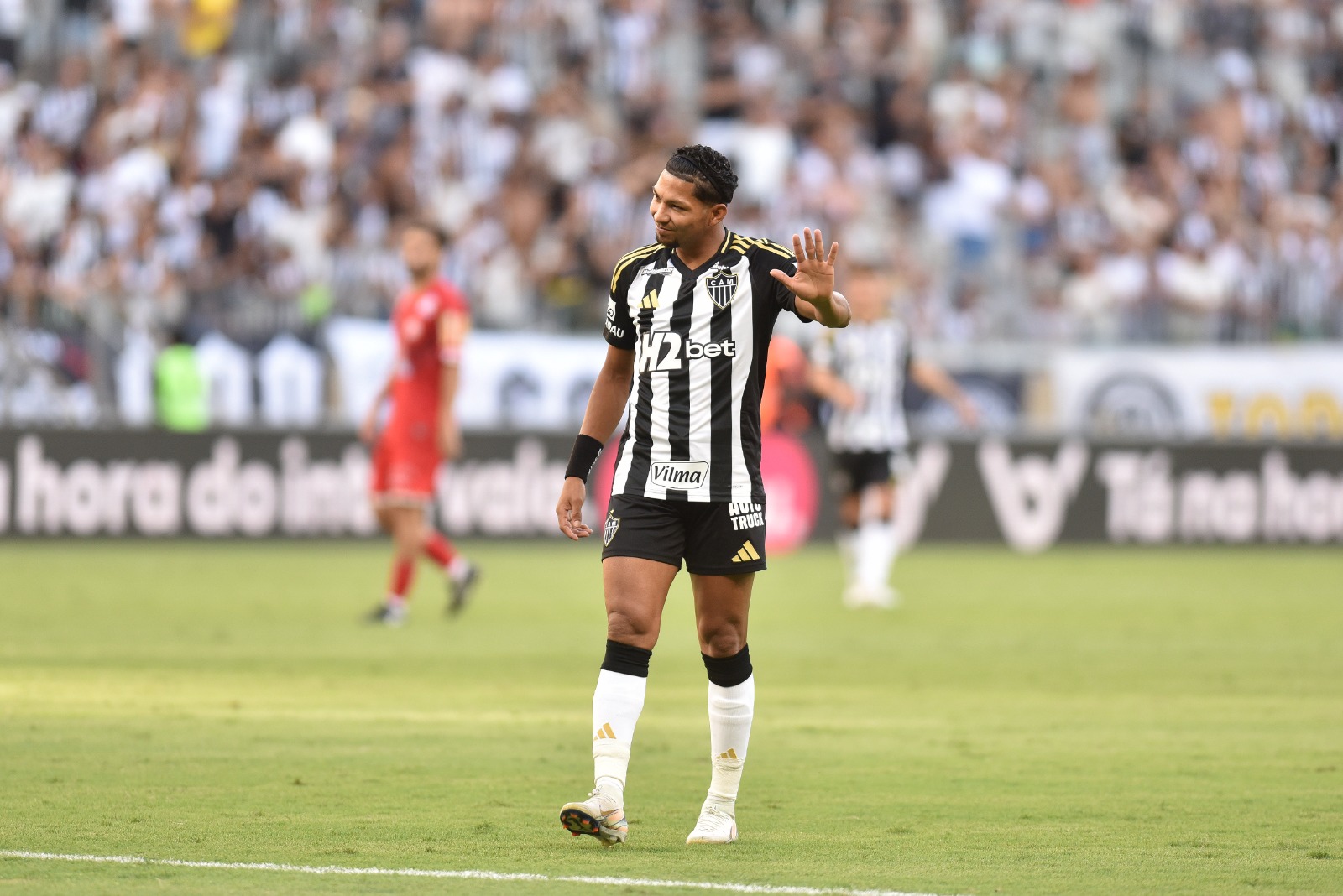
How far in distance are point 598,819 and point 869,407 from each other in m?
10.1

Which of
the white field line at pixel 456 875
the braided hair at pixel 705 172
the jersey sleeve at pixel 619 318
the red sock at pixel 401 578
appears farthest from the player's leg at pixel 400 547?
the white field line at pixel 456 875

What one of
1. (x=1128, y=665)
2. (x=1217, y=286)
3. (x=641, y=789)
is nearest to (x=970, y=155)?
(x=1217, y=286)

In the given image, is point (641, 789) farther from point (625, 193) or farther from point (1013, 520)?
point (625, 193)

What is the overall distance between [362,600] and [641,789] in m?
8.20

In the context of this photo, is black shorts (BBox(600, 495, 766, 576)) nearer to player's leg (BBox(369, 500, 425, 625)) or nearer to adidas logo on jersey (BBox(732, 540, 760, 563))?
adidas logo on jersey (BBox(732, 540, 760, 563))

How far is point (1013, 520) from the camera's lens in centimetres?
2205

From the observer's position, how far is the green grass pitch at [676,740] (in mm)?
6277

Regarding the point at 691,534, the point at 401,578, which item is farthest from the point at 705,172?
the point at 401,578

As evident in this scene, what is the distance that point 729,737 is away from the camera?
681cm

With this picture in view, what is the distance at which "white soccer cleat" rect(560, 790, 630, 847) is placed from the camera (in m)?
6.23

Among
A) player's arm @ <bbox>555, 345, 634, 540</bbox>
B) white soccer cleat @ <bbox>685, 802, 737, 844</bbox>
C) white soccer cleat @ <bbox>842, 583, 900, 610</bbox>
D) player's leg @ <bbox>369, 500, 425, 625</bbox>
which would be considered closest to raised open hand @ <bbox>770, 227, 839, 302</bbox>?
player's arm @ <bbox>555, 345, 634, 540</bbox>

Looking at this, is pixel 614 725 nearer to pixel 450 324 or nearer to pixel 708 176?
pixel 708 176

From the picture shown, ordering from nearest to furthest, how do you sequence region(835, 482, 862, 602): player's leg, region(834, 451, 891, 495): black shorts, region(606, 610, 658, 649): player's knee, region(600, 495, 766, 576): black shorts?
region(606, 610, 658, 649): player's knee → region(600, 495, 766, 576): black shorts → region(834, 451, 891, 495): black shorts → region(835, 482, 862, 602): player's leg

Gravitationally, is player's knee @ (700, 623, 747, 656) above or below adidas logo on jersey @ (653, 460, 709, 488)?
below
